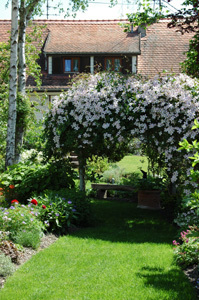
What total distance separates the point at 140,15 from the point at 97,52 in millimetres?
8275

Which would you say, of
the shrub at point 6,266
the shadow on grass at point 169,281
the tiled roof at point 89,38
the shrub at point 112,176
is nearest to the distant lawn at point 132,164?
the shrub at point 112,176

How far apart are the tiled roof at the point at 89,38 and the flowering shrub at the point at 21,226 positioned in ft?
48.2

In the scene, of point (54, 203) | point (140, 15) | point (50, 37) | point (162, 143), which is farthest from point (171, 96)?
point (50, 37)

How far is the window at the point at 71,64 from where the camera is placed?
20594 millimetres

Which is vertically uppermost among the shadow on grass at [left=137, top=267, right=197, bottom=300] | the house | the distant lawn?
the house

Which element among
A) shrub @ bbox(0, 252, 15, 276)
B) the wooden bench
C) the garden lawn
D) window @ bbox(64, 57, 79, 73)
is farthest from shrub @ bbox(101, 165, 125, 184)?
window @ bbox(64, 57, 79, 73)

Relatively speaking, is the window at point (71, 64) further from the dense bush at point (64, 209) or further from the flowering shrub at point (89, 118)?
the dense bush at point (64, 209)

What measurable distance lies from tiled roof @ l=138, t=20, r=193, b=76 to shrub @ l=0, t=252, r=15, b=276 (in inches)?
643

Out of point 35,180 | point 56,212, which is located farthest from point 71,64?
point 56,212

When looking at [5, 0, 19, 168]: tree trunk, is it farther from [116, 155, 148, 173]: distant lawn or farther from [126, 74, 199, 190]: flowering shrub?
[116, 155, 148, 173]: distant lawn

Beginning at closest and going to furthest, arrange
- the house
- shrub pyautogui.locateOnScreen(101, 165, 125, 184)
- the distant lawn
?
1. shrub pyautogui.locateOnScreen(101, 165, 125, 184)
2. the distant lawn
3. the house

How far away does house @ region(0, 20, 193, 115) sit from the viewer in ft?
65.4

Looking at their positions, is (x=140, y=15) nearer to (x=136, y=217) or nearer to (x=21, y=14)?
(x=21, y=14)

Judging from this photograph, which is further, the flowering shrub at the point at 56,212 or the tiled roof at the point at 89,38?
the tiled roof at the point at 89,38
